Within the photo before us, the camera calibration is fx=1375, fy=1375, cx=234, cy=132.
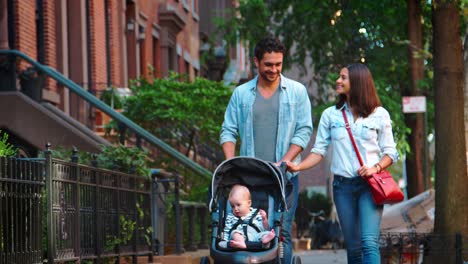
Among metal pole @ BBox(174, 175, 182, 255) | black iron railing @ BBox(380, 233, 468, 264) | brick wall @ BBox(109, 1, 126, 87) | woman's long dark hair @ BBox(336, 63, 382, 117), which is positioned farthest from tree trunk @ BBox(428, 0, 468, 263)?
brick wall @ BBox(109, 1, 126, 87)

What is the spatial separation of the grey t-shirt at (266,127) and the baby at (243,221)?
0.85 meters

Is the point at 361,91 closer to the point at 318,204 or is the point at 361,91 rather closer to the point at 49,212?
the point at 49,212

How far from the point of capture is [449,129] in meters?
16.0

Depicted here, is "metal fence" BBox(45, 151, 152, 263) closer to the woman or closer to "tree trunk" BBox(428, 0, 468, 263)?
the woman

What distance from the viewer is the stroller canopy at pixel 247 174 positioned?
9852 millimetres

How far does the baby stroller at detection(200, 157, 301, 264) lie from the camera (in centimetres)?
966

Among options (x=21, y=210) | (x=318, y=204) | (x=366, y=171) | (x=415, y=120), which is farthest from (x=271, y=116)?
(x=318, y=204)

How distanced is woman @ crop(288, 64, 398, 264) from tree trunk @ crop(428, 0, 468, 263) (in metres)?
5.40

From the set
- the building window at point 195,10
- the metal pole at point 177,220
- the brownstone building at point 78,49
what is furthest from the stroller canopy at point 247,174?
A: the building window at point 195,10

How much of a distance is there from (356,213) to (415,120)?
2069 cm

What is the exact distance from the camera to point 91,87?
25.2 metres

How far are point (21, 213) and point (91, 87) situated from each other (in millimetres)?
14596

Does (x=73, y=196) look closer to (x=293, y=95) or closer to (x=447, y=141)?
(x=293, y=95)

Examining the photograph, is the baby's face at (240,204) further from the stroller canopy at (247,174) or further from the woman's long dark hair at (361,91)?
the woman's long dark hair at (361,91)
